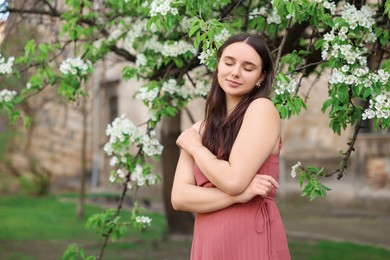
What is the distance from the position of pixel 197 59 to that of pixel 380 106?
2.19 meters

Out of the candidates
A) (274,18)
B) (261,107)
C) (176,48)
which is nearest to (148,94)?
(176,48)

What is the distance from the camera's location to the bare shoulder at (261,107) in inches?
106

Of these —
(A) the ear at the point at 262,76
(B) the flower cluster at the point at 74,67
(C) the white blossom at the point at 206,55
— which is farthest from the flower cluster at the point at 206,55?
(B) the flower cluster at the point at 74,67

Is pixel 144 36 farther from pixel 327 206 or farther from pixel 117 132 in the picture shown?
pixel 327 206

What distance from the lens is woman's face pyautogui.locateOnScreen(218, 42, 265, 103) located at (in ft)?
9.11

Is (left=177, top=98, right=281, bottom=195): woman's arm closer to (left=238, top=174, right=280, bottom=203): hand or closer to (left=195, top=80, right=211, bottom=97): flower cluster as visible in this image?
(left=238, top=174, right=280, bottom=203): hand

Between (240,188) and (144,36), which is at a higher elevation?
(144,36)

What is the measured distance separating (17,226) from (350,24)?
390 inches

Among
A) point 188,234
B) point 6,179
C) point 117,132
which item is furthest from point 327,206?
point 117,132

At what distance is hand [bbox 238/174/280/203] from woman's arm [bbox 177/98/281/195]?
0.03 metres

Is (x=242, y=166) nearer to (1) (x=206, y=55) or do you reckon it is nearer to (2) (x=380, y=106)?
(2) (x=380, y=106)

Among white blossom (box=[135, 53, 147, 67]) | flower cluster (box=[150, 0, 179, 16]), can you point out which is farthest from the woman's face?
white blossom (box=[135, 53, 147, 67])

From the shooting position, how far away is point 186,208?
9.31 feet

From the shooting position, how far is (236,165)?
2650mm
